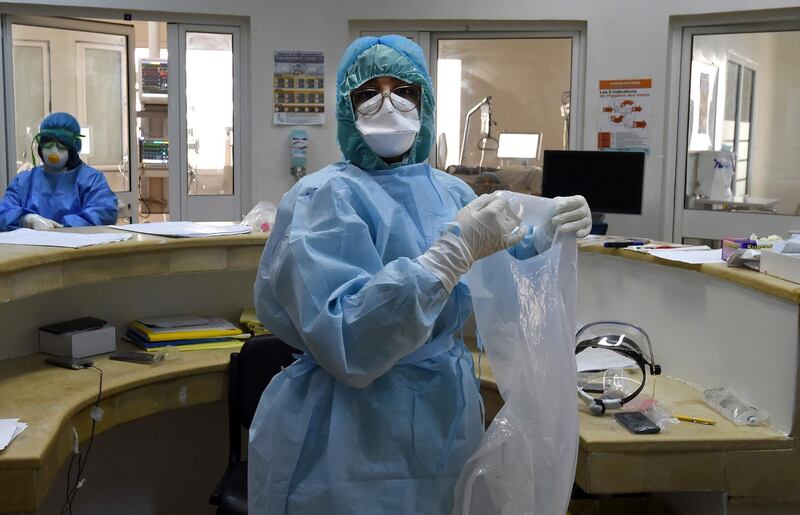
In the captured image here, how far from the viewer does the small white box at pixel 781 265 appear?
6.20 feet

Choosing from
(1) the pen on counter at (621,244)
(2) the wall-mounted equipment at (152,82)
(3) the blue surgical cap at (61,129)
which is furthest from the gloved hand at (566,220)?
(2) the wall-mounted equipment at (152,82)

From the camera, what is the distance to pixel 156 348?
262cm

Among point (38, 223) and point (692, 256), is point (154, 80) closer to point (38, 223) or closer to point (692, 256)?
point (38, 223)

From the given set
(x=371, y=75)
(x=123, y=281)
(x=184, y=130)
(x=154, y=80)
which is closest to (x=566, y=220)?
(x=371, y=75)

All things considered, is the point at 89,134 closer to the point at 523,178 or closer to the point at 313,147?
the point at 313,147

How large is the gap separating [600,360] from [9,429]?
1.51 m

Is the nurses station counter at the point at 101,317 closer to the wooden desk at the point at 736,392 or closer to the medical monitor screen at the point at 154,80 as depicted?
the wooden desk at the point at 736,392

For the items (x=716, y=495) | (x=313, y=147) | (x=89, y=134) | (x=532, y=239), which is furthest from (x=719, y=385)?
(x=89, y=134)

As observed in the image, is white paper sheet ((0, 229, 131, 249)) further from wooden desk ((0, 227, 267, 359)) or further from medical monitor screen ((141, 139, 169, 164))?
medical monitor screen ((141, 139, 169, 164))

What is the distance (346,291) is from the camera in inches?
53.1

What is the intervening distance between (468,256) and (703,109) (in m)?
3.45

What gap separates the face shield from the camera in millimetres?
2107

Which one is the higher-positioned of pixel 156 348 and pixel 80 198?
pixel 80 198

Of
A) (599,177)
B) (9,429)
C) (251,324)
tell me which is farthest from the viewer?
(599,177)
